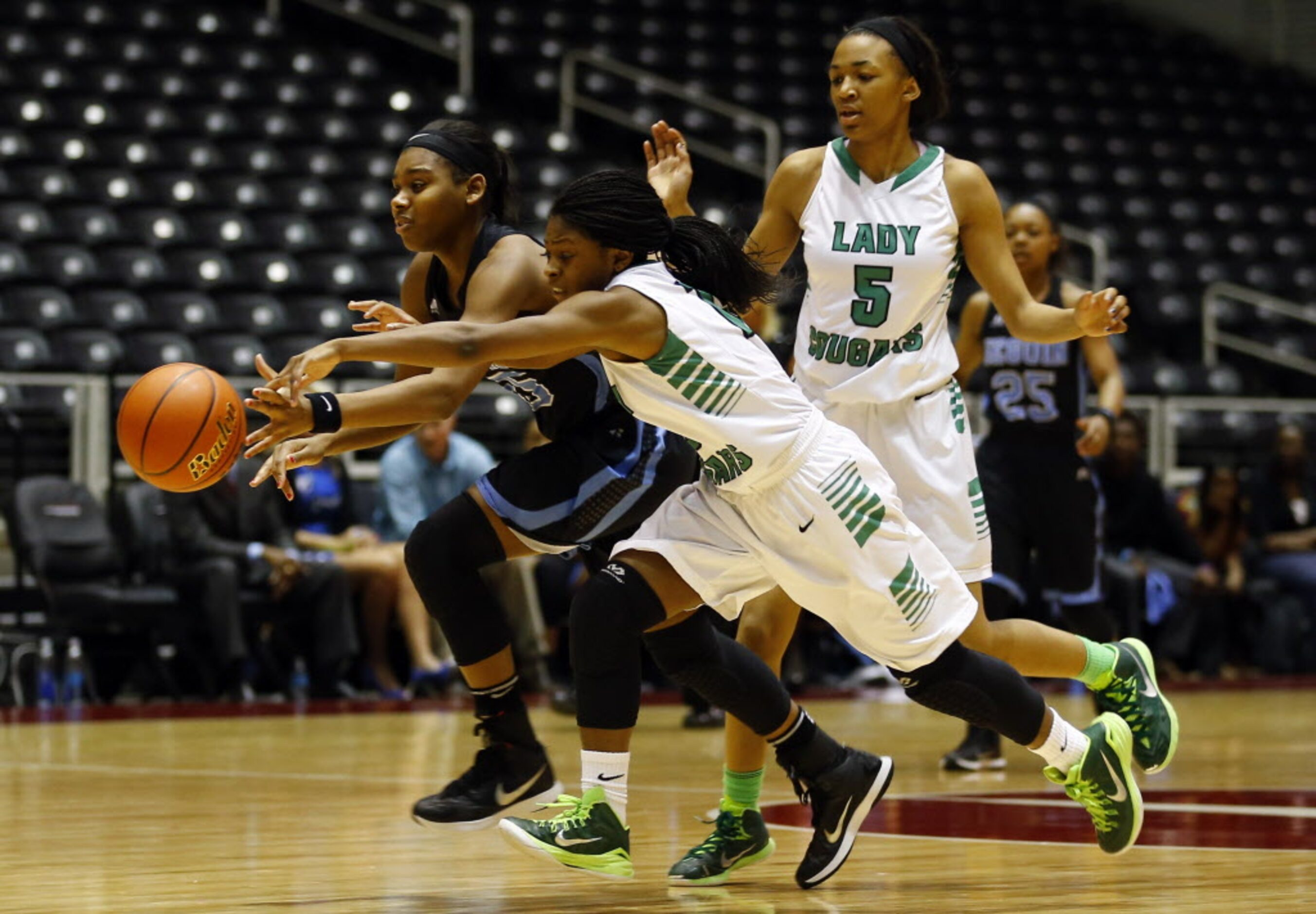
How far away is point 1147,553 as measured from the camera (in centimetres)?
1010

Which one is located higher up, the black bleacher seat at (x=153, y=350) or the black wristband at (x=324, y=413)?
the black bleacher seat at (x=153, y=350)

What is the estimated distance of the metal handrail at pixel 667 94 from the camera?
45.0 ft

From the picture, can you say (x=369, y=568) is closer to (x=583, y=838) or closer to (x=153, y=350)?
(x=153, y=350)

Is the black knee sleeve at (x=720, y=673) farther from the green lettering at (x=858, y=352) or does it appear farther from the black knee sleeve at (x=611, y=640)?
the green lettering at (x=858, y=352)

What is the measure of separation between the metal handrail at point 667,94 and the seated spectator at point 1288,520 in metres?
4.41

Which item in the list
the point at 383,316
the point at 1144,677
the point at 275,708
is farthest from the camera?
the point at 275,708

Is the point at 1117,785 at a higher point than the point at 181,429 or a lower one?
lower

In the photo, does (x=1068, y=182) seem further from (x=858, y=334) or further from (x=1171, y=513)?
(x=858, y=334)

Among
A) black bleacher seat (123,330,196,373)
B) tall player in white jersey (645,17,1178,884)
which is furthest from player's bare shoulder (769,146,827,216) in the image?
black bleacher seat (123,330,196,373)

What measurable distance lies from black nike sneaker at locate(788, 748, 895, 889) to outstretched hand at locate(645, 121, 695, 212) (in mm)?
1168

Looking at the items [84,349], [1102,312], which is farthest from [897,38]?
[84,349]

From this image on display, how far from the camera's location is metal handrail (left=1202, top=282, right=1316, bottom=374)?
13.7 meters

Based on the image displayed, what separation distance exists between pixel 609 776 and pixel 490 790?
20.5 inches

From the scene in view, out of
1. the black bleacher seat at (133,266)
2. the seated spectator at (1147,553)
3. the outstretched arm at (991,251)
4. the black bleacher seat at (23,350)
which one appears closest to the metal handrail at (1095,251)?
the seated spectator at (1147,553)
